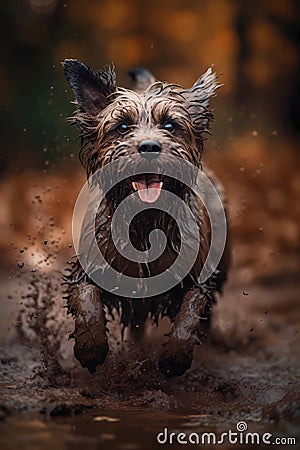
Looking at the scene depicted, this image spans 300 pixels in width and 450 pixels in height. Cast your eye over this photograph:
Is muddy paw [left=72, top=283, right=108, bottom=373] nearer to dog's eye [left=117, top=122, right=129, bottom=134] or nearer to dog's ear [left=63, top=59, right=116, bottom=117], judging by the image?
dog's eye [left=117, top=122, right=129, bottom=134]

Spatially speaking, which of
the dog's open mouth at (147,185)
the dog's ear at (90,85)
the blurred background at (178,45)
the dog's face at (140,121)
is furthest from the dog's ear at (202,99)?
the blurred background at (178,45)

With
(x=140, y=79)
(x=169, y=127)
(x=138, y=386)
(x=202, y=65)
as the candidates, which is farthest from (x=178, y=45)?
(x=138, y=386)

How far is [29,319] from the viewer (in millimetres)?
6559

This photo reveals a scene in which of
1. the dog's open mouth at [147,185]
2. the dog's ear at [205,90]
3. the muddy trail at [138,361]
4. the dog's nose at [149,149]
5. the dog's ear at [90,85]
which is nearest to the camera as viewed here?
the muddy trail at [138,361]

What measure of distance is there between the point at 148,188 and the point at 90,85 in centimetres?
98

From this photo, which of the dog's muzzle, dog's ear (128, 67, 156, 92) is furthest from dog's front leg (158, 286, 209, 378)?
dog's ear (128, 67, 156, 92)

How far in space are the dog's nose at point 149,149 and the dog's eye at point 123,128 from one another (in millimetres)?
298

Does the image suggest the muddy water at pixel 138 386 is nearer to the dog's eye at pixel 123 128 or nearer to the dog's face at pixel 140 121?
the dog's face at pixel 140 121

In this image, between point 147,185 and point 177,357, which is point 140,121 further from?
point 177,357

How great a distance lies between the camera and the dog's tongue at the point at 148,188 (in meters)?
4.91

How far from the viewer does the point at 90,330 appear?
16.5ft

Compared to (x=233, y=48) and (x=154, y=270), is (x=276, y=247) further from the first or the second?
(x=154, y=270)

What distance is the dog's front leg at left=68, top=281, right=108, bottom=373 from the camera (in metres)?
5.02

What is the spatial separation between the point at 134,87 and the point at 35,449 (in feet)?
11.9
